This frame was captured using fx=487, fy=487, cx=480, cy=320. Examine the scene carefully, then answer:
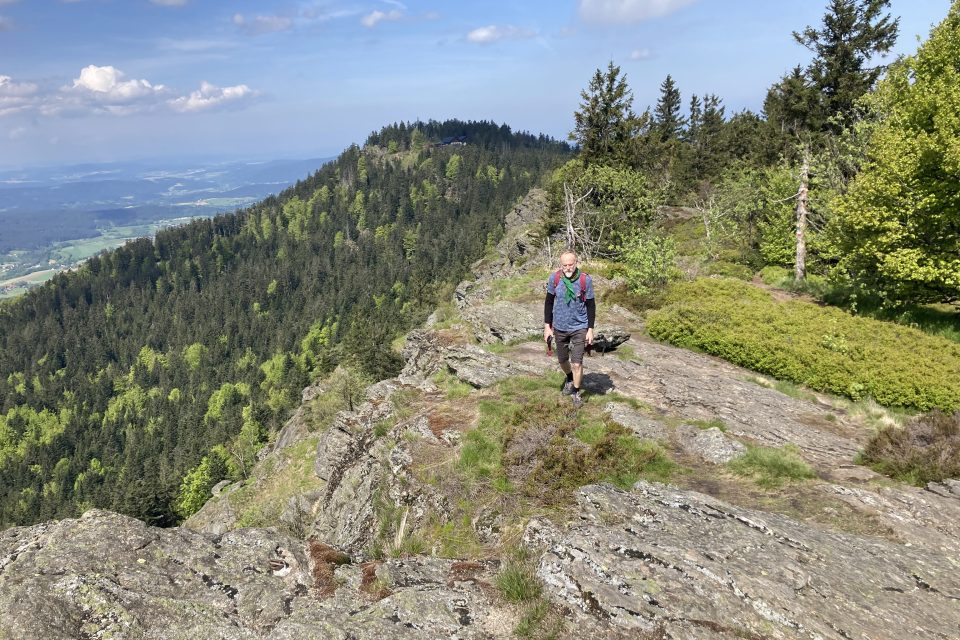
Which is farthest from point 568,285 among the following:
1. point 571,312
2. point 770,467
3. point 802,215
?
point 802,215

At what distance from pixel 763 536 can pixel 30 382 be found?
250 metres

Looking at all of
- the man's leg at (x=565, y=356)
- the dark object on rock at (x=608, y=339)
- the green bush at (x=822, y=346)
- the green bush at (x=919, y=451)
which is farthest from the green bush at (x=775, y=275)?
the man's leg at (x=565, y=356)

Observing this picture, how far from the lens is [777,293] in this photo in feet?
85.1

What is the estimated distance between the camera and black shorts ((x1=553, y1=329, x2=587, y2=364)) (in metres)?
11.3

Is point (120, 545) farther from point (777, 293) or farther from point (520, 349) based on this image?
point (777, 293)

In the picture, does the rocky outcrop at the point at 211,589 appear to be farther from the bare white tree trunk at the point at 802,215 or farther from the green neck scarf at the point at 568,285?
the bare white tree trunk at the point at 802,215

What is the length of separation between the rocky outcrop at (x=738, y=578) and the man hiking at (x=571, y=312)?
457 cm

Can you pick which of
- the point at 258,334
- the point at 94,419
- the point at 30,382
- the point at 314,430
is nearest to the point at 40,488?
the point at 94,419

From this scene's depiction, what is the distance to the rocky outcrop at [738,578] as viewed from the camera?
5156 millimetres

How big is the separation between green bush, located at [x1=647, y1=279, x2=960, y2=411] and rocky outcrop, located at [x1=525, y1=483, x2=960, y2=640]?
360 inches

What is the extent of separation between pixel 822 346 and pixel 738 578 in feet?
45.1

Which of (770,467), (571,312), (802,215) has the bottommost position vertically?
(770,467)

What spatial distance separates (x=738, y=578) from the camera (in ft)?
18.7

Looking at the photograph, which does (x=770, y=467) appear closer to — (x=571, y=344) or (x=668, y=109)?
(x=571, y=344)
